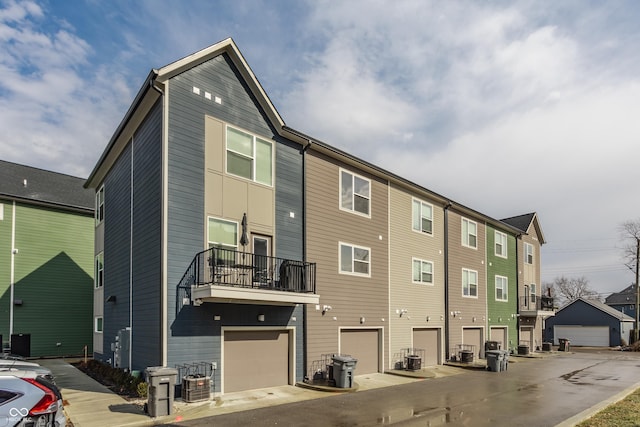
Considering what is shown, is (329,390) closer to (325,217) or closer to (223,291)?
(223,291)

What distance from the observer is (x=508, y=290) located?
31406 mm

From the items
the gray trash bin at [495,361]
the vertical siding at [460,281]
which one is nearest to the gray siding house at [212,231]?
the gray trash bin at [495,361]

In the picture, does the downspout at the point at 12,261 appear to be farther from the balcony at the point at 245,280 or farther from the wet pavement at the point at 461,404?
the wet pavement at the point at 461,404

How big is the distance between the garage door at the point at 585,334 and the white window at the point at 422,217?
1270 inches

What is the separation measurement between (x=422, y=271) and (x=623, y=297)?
63.1 meters

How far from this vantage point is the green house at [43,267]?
2223 centimetres

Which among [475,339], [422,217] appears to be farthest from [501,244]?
[422,217]

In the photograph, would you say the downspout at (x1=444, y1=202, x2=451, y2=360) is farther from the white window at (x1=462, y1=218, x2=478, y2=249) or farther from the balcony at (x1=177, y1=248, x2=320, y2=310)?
the balcony at (x1=177, y1=248, x2=320, y2=310)

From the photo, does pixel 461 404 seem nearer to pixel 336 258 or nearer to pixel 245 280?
pixel 336 258

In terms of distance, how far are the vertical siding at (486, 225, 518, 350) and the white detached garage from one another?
19.8 m

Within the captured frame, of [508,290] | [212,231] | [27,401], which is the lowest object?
[508,290]

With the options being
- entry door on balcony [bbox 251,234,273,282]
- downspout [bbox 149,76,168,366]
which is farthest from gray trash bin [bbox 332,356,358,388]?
downspout [bbox 149,76,168,366]

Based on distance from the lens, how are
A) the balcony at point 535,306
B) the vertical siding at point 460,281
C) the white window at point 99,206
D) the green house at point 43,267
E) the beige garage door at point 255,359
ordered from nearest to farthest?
the beige garage door at point 255,359, the white window at point 99,206, the green house at point 43,267, the vertical siding at point 460,281, the balcony at point 535,306

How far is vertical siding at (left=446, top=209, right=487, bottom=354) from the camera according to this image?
24.9 metres
